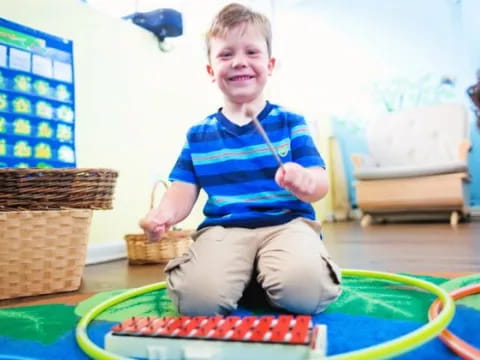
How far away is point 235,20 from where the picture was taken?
33.7 inches

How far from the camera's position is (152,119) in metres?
2.00

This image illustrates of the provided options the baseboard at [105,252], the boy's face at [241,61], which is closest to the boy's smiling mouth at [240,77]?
the boy's face at [241,61]

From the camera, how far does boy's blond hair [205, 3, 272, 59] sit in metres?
0.86

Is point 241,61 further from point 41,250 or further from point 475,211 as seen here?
point 475,211

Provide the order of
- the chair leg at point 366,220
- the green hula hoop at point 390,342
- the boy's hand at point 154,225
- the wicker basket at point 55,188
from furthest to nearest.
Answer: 1. the chair leg at point 366,220
2. the wicker basket at point 55,188
3. the boy's hand at point 154,225
4. the green hula hoop at point 390,342

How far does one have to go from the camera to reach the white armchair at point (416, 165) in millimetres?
2488

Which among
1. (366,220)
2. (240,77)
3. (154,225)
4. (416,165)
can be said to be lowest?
(366,220)

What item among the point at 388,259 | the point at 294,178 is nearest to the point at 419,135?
the point at 388,259

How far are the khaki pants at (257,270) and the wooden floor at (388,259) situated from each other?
39 cm

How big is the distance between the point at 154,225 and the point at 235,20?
0.40 m

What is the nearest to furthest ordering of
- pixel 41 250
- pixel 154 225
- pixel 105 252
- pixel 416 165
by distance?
pixel 154 225 → pixel 41 250 → pixel 105 252 → pixel 416 165

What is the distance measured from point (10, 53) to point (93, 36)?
0.38m

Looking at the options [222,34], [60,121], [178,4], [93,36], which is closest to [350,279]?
[222,34]

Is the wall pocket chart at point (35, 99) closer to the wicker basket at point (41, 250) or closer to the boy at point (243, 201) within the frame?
the wicker basket at point (41, 250)
